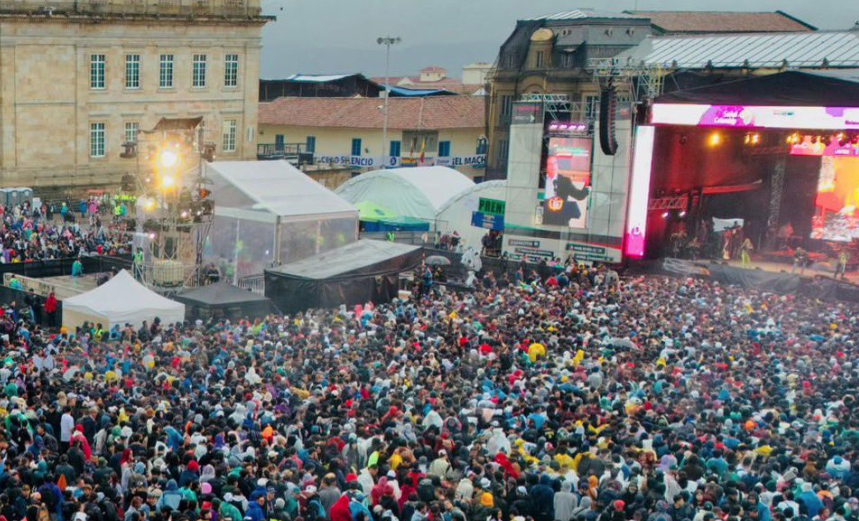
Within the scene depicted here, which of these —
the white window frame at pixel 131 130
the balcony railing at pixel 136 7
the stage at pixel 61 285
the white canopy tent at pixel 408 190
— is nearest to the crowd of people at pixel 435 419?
the stage at pixel 61 285

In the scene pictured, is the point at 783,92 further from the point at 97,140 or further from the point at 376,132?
the point at 376,132

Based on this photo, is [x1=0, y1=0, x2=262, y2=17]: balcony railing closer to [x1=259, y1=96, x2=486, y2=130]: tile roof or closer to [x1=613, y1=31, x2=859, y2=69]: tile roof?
[x1=259, y1=96, x2=486, y2=130]: tile roof

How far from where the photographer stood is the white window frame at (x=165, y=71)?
1957 inches

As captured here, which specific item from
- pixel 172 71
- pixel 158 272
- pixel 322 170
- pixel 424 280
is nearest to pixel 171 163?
pixel 158 272

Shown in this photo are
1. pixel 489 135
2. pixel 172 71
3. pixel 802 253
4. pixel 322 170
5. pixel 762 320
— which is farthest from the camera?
pixel 489 135

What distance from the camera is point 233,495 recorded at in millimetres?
12867

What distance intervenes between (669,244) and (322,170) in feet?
82.6

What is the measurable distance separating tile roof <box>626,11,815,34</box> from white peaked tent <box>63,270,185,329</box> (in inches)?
1723

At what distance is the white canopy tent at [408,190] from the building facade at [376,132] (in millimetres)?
16713

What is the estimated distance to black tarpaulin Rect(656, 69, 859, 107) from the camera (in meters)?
29.5

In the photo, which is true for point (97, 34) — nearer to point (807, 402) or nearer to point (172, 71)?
point (172, 71)

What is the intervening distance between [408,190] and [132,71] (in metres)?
15.5

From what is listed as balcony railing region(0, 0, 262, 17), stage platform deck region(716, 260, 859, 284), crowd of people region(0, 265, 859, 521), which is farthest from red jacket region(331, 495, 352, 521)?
balcony railing region(0, 0, 262, 17)

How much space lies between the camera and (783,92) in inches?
1195
